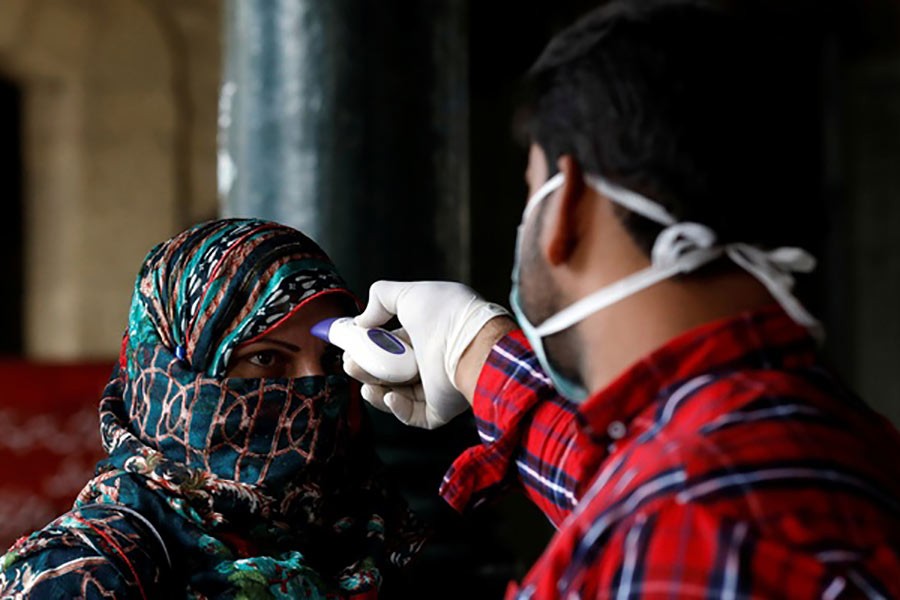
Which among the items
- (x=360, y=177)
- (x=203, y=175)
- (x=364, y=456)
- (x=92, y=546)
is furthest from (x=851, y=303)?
(x=92, y=546)

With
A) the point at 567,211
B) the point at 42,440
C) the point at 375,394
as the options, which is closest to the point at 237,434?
the point at 375,394

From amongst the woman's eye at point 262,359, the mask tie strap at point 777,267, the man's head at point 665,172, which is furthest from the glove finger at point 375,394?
the mask tie strap at point 777,267

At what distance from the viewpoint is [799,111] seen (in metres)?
1.30

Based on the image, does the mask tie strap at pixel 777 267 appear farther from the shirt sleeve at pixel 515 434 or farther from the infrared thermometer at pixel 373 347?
the infrared thermometer at pixel 373 347

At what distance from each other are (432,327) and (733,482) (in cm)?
85

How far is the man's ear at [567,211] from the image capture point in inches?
51.6

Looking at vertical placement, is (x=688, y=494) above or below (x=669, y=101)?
below

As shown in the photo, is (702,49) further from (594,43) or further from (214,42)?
(214,42)

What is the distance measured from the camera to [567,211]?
1313 millimetres

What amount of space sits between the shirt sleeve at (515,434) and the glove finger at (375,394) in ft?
0.50

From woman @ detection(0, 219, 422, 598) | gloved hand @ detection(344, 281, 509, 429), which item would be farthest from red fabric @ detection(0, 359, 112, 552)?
gloved hand @ detection(344, 281, 509, 429)

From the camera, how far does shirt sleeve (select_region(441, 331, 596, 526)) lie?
1827 mm

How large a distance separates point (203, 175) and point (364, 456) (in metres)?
4.45

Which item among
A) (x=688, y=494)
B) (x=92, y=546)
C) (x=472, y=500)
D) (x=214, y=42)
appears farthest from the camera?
(x=214, y=42)
